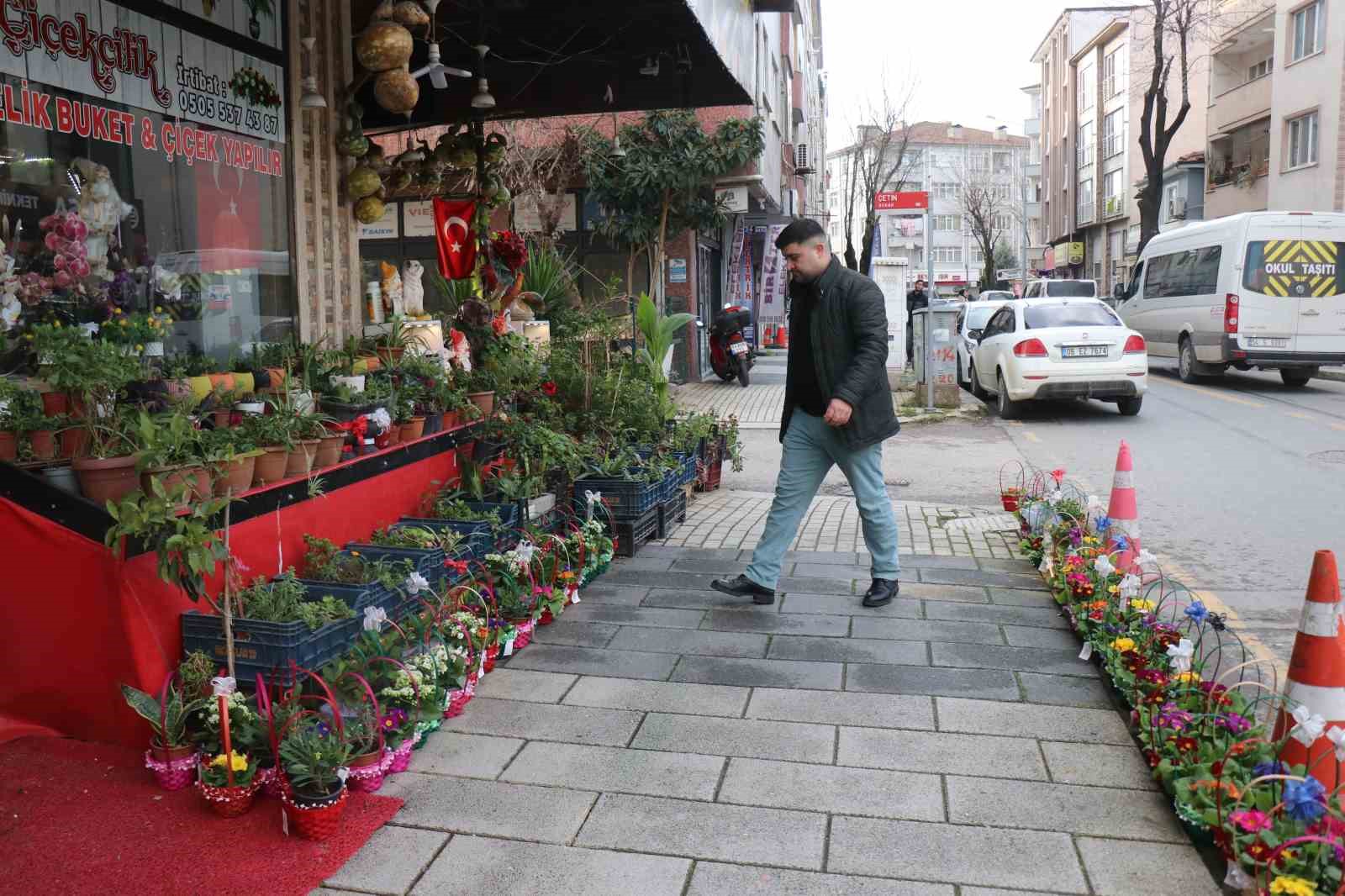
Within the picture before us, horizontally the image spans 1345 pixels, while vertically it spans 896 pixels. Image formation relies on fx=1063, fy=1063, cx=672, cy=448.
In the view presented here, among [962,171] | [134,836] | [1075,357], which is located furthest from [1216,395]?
[962,171]

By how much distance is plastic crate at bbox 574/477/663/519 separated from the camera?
6613 mm

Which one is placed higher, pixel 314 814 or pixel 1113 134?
pixel 1113 134

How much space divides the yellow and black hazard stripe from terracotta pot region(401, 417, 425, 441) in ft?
50.6

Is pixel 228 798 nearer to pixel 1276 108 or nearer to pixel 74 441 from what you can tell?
pixel 74 441

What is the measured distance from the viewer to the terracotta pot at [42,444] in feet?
12.4

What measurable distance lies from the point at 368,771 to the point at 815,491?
2.85 metres

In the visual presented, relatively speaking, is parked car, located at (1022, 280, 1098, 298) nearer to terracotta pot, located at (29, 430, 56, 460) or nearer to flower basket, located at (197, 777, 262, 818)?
terracotta pot, located at (29, 430, 56, 460)

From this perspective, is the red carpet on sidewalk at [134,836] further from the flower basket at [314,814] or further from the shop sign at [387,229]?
the shop sign at [387,229]

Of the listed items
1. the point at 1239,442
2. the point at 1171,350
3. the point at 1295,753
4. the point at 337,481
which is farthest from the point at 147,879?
the point at 1171,350

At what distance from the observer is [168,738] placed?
11.2 feet

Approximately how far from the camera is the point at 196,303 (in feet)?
18.5

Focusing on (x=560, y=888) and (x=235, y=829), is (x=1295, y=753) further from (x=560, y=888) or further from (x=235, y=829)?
(x=235, y=829)

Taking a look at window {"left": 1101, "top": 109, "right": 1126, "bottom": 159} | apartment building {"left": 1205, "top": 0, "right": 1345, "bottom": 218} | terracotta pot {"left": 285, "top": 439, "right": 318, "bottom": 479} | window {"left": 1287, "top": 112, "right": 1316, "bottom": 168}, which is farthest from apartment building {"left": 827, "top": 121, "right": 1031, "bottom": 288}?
terracotta pot {"left": 285, "top": 439, "right": 318, "bottom": 479}

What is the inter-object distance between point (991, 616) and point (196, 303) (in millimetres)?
4448
